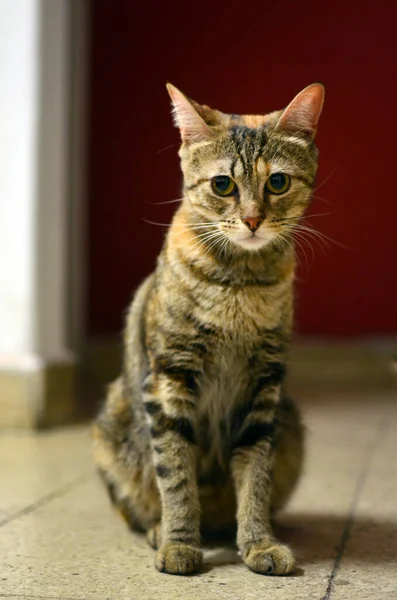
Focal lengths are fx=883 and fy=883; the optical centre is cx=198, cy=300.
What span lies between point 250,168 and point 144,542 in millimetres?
856

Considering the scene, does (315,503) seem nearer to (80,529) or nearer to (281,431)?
(281,431)

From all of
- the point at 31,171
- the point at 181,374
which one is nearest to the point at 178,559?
the point at 181,374

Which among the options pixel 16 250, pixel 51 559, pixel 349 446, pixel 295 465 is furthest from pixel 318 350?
pixel 51 559

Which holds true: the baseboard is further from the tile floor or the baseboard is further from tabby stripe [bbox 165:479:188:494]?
tabby stripe [bbox 165:479:188:494]

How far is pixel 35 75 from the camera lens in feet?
10.5

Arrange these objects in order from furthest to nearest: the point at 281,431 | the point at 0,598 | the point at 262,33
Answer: the point at 262,33 < the point at 281,431 < the point at 0,598

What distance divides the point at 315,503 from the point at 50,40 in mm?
1922

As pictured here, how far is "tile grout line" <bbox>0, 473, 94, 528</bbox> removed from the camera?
214 cm

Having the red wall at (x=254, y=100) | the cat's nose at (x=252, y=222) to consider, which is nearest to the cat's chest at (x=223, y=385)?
the cat's nose at (x=252, y=222)

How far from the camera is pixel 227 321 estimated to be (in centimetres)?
177

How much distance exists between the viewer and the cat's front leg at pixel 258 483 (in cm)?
172

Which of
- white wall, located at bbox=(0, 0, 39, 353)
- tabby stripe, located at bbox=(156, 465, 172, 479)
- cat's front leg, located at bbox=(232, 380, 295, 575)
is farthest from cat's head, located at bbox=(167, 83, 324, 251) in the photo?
white wall, located at bbox=(0, 0, 39, 353)

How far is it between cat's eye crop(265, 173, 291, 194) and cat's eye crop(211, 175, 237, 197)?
68mm

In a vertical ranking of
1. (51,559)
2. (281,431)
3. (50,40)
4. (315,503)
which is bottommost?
(315,503)
